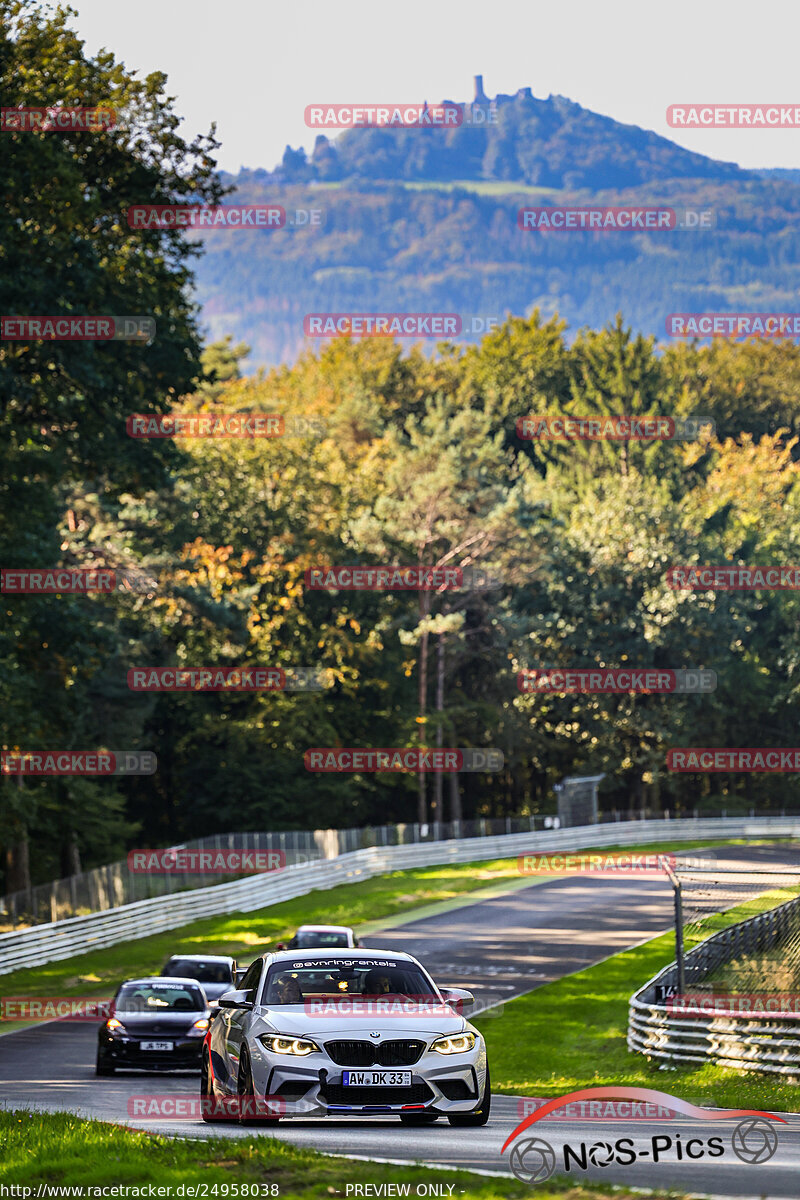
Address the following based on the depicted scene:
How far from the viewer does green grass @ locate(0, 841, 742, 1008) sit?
34.0 metres

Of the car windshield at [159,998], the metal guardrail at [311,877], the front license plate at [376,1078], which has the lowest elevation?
the metal guardrail at [311,877]

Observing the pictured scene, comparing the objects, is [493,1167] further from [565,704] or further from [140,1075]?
[565,704]

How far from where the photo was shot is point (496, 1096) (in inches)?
694

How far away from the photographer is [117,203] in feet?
110

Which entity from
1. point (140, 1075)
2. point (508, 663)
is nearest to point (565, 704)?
point (508, 663)

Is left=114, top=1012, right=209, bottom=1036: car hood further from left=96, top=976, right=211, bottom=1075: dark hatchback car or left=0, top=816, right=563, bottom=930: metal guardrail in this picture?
left=0, top=816, right=563, bottom=930: metal guardrail

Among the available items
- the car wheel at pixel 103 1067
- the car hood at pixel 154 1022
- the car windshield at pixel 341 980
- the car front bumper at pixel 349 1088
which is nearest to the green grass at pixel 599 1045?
the car hood at pixel 154 1022

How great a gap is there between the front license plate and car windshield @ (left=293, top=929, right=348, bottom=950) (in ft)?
52.2

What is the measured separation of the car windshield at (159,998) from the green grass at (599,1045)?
165 inches

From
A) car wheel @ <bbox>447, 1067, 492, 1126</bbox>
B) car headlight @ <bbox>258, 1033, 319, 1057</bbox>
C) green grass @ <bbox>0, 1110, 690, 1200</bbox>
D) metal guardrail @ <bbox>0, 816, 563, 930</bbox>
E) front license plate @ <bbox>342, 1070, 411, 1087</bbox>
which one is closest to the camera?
green grass @ <bbox>0, 1110, 690, 1200</bbox>

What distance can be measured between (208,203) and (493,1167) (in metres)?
28.8

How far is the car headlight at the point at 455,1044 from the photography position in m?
10.3

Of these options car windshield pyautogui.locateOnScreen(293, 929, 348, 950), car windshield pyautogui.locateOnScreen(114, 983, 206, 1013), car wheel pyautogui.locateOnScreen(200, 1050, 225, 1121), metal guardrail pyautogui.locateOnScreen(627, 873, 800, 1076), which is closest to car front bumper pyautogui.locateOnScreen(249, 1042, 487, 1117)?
car wheel pyautogui.locateOnScreen(200, 1050, 225, 1121)

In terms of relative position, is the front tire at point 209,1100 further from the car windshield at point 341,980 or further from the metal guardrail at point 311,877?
the metal guardrail at point 311,877
